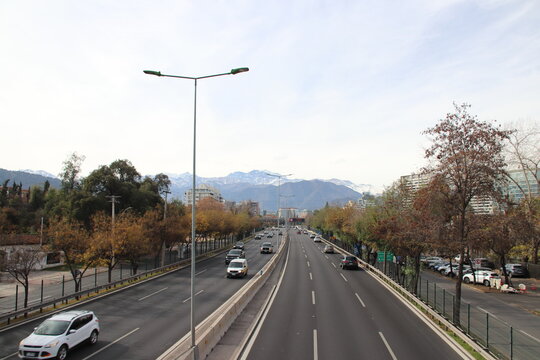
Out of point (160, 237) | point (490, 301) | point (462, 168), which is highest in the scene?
point (462, 168)

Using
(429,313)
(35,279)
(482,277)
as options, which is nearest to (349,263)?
(482,277)

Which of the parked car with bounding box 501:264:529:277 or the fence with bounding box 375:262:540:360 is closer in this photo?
the fence with bounding box 375:262:540:360

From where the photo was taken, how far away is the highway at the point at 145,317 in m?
14.7

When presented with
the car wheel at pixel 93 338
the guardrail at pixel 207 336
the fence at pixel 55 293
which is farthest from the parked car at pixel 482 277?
the car wheel at pixel 93 338

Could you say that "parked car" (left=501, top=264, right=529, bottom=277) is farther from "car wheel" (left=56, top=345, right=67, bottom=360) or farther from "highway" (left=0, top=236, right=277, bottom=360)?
"car wheel" (left=56, top=345, right=67, bottom=360)

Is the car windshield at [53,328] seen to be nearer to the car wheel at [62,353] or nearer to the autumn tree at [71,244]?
the car wheel at [62,353]

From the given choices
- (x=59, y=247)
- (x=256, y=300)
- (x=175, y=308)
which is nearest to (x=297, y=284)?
(x=256, y=300)

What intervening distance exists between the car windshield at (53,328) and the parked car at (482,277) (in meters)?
34.9

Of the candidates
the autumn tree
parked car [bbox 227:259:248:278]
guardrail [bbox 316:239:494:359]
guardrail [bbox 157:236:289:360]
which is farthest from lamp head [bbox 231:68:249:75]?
parked car [bbox 227:259:248:278]

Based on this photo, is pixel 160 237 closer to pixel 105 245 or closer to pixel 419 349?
pixel 105 245

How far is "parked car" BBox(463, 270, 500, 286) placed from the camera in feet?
110

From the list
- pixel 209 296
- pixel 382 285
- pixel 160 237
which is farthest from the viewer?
pixel 160 237

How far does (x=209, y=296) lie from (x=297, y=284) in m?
8.14

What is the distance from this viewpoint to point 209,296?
2592 centimetres
